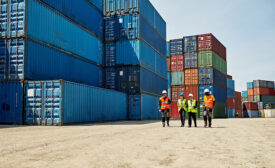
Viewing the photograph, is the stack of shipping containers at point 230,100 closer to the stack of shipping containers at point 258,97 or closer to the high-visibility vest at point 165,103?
the stack of shipping containers at point 258,97

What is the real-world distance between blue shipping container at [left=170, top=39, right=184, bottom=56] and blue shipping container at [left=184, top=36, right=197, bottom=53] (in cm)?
56

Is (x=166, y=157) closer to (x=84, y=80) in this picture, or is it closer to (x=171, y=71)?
(x=84, y=80)

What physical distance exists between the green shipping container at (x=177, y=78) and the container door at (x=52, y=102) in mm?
22317

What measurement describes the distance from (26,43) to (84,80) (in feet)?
21.6

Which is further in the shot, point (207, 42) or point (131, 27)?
point (207, 42)

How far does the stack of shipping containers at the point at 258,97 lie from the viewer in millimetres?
58406

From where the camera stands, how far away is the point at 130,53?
23719 mm

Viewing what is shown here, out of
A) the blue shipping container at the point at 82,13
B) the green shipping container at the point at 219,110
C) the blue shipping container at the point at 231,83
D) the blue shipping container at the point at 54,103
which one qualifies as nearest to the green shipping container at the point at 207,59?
the green shipping container at the point at 219,110

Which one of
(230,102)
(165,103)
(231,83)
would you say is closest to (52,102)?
(165,103)

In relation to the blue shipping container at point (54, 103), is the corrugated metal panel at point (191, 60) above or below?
above

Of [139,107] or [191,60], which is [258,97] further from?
[139,107]

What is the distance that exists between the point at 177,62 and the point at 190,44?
2841 mm

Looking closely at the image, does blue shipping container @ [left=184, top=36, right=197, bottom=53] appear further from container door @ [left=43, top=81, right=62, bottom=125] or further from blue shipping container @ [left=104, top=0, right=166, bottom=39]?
container door @ [left=43, top=81, right=62, bottom=125]

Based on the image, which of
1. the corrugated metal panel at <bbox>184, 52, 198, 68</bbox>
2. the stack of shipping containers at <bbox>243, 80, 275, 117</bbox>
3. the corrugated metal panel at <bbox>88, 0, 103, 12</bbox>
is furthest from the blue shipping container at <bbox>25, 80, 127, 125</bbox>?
Answer: the stack of shipping containers at <bbox>243, 80, 275, 117</bbox>
